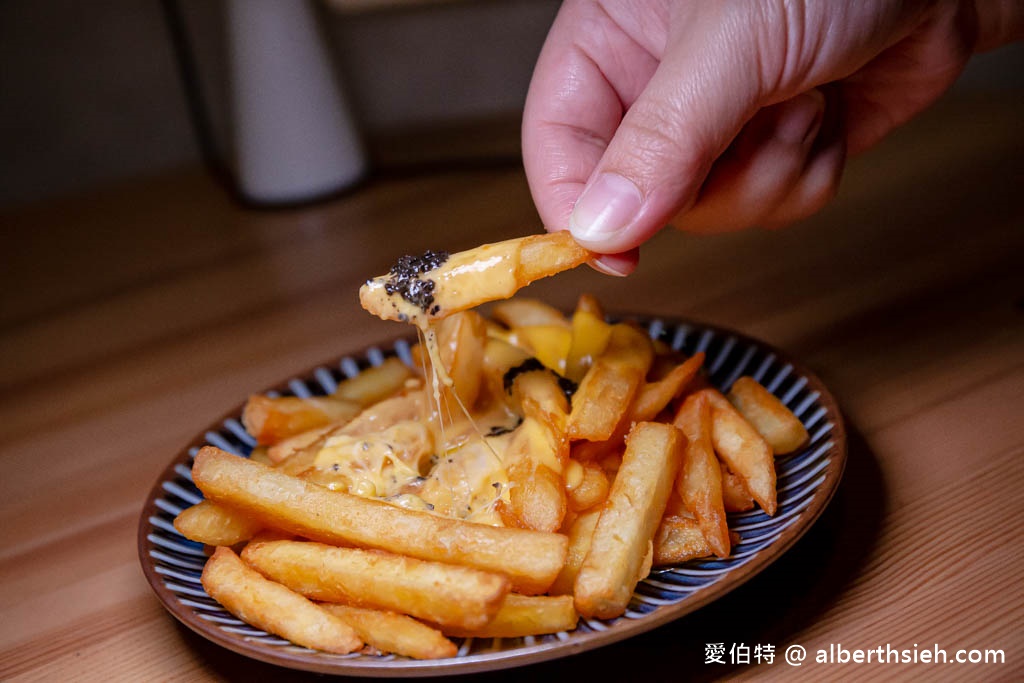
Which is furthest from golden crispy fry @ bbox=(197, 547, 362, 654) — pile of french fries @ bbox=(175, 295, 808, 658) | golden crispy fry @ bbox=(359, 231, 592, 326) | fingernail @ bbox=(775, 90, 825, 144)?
fingernail @ bbox=(775, 90, 825, 144)

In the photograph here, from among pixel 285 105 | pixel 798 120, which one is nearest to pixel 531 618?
pixel 798 120

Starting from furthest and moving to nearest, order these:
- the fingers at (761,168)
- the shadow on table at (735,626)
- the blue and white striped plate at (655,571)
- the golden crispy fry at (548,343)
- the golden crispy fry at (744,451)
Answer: the fingers at (761,168) → the golden crispy fry at (548,343) → the golden crispy fry at (744,451) → the shadow on table at (735,626) → the blue and white striped plate at (655,571)

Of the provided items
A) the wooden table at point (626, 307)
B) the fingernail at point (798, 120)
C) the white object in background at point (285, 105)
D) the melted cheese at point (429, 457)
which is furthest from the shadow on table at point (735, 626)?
the white object in background at point (285, 105)

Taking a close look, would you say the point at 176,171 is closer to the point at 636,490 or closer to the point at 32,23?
the point at 32,23

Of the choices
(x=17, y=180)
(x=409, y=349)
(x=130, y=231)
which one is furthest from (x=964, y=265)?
(x=17, y=180)

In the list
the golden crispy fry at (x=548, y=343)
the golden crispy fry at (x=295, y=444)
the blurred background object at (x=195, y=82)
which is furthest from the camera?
the blurred background object at (x=195, y=82)

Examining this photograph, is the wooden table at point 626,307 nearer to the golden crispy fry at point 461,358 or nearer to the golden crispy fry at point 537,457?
the golden crispy fry at point 537,457
